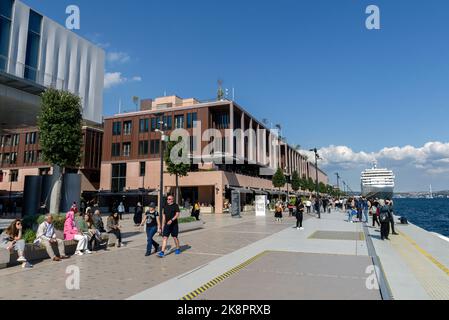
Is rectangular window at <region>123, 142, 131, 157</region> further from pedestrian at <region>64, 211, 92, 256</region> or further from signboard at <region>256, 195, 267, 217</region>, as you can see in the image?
pedestrian at <region>64, 211, 92, 256</region>

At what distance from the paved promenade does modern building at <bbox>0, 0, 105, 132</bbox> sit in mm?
9120

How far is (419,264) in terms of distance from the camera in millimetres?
9125

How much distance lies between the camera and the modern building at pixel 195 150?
42781 mm

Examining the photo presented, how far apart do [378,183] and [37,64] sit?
404ft

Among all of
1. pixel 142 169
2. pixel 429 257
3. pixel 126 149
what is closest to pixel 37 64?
pixel 429 257

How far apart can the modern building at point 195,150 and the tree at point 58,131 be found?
25.2 meters

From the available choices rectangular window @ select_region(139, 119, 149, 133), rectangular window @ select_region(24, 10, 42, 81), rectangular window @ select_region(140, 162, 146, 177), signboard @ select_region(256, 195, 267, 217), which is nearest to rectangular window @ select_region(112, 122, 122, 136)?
rectangular window @ select_region(139, 119, 149, 133)

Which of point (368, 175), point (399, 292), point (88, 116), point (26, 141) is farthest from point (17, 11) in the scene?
point (368, 175)

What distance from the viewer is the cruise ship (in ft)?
382

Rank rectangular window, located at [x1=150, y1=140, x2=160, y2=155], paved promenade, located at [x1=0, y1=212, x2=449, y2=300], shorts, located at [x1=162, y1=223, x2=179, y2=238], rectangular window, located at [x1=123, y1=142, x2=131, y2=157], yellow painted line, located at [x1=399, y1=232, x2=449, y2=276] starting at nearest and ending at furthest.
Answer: paved promenade, located at [x1=0, y1=212, x2=449, y2=300], yellow painted line, located at [x1=399, y1=232, x2=449, y2=276], shorts, located at [x1=162, y1=223, x2=179, y2=238], rectangular window, located at [x1=150, y1=140, x2=160, y2=155], rectangular window, located at [x1=123, y1=142, x2=131, y2=157]

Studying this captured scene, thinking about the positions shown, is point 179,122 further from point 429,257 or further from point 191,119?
point 429,257

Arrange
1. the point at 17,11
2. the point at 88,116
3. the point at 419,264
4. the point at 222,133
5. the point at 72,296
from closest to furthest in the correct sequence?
the point at 72,296 → the point at 419,264 → the point at 17,11 → the point at 88,116 → the point at 222,133

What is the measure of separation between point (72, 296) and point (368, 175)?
13163cm
